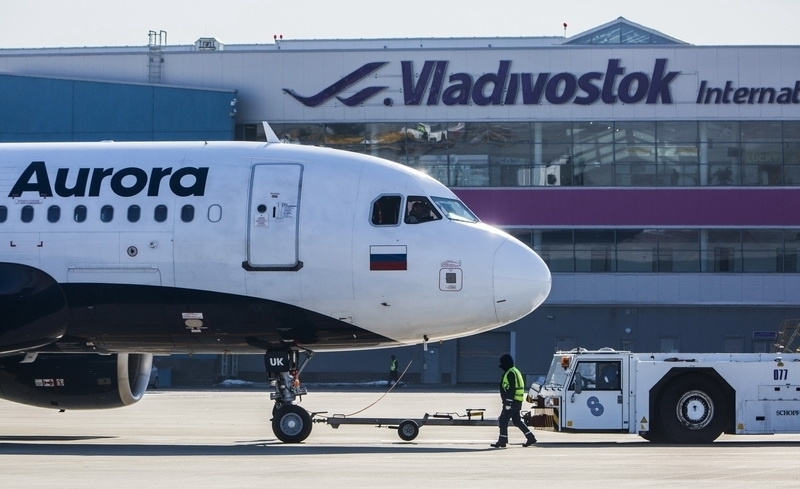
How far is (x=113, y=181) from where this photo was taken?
2236 cm

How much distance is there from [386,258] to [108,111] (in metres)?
33.9

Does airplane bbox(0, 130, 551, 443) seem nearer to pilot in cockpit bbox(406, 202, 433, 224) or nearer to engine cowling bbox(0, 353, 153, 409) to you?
pilot in cockpit bbox(406, 202, 433, 224)

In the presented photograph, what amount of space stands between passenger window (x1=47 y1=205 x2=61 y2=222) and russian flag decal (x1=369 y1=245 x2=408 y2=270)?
5.57 m

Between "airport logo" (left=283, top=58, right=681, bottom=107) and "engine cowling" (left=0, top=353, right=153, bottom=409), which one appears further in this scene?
"airport logo" (left=283, top=58, right=681, bottom=107)

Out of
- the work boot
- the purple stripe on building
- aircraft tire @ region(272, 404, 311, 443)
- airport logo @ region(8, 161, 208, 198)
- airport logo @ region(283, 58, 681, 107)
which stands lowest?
the work boot

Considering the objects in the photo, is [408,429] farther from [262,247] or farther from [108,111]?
[108,111]

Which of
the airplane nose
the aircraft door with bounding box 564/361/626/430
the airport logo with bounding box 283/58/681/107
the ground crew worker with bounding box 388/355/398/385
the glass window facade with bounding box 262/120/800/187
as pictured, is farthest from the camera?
the glass window facade with bounding box 262/120/800/187

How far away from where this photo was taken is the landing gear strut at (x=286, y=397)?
22.1 metres

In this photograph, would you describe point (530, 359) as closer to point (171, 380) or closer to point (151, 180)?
point (171, 380)

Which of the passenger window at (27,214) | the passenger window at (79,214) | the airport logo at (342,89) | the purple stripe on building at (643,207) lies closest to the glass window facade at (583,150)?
the purple stripe on building at (643,207)

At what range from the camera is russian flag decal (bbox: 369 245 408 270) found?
21.6m

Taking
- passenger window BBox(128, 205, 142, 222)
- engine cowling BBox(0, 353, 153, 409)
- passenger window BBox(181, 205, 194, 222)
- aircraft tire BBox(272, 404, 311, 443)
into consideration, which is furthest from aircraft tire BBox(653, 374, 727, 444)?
engine cowling BBox(0, 353, 153, 409)

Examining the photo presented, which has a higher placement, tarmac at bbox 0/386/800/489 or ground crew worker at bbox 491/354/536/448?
ground crew worker at bbox 491/354/536/448

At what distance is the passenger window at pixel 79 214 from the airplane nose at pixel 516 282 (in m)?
7.22
